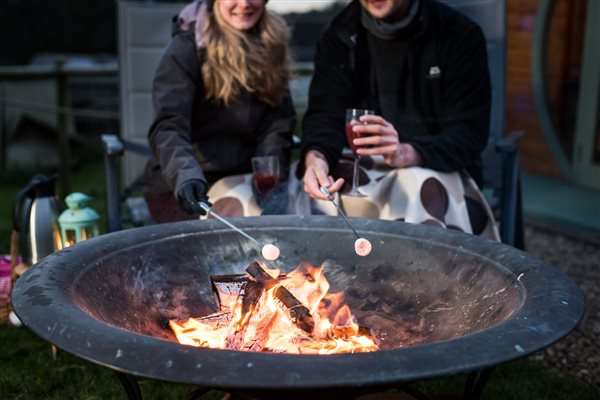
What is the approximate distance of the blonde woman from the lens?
270 centimetres

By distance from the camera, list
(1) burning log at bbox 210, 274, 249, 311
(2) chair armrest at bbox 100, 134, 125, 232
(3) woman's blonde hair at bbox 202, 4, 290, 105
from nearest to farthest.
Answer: (1) burning log at bbox 210, 274, 249, 311 → (3) woman's blonde hair at bbox 202, 4, 290, 105 → (2) chair armrest at bbox 100, 134, 125, 232

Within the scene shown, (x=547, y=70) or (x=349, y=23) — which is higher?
(x=349, y=23)

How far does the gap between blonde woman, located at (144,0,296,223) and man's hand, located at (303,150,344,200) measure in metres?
0.18

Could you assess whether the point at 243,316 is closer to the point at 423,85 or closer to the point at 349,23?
the point at 423,85

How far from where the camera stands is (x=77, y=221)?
2.86 meters

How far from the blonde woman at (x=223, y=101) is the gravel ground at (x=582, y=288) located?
47.8 inches

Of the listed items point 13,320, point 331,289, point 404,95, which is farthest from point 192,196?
point 13,320

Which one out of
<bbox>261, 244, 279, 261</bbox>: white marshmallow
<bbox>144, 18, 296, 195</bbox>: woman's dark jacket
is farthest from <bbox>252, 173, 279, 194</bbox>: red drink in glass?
<bbox>261, 244, 279, 261</bbox>: white marshmallow

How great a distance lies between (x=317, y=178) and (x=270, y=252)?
647 millimetres

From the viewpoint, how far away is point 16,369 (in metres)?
2.78

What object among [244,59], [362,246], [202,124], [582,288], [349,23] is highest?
[349,23]

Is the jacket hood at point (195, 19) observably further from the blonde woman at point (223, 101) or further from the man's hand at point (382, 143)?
the man's hand at point (382, 143)

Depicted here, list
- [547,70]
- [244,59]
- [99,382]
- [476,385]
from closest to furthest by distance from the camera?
[476,385] < [99,382] < [244,59] < [547,70]

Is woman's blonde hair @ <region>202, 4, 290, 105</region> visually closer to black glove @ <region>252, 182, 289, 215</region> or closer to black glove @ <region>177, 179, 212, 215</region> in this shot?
black glove @ <region>252, 182, 289, 215</region>
